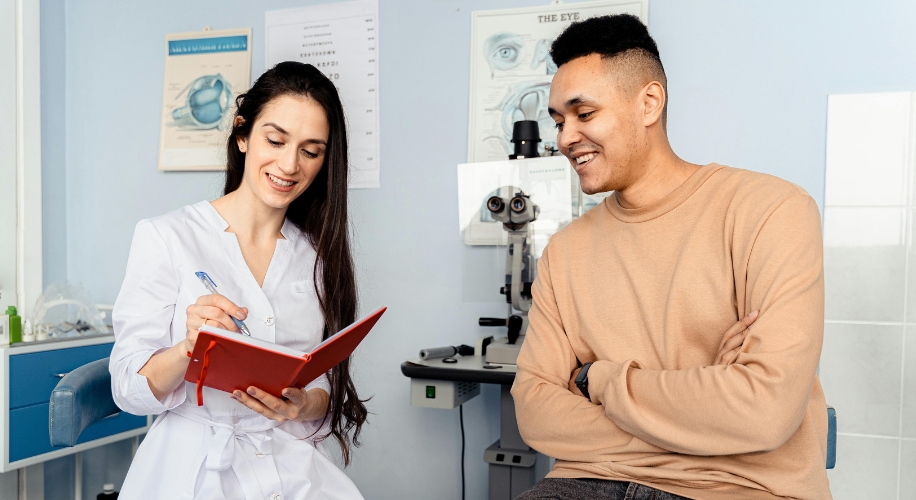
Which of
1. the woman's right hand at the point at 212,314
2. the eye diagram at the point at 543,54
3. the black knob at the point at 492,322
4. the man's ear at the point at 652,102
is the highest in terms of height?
the eye diagram at the point at 543,54

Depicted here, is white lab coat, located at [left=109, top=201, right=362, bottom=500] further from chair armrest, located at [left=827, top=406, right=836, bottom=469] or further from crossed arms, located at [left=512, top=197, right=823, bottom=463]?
chair armrest, located at [left=827, top=406, right=836, bottom=469]

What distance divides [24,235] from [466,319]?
5.93 ft

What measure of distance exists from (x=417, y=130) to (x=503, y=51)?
42cm

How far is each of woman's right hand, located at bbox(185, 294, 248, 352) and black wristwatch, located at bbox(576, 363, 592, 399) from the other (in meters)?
0.64

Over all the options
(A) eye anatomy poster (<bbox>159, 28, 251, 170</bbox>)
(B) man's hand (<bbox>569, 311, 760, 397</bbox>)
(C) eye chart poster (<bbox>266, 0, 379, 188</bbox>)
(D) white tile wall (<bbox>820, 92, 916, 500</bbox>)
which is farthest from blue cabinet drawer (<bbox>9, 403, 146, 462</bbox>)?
(D) white tile wall (<bbox>820, 92, 916, 500</bbox>)

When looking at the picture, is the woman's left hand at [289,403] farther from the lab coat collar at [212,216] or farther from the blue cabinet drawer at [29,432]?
the blue cabinet drawer at [29,432]

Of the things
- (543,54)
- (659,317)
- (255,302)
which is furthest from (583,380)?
(543,54)

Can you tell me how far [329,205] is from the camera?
1633mm

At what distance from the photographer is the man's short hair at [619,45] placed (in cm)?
144

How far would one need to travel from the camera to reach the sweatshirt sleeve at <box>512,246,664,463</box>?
131cm

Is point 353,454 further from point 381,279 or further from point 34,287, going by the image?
point 34,287

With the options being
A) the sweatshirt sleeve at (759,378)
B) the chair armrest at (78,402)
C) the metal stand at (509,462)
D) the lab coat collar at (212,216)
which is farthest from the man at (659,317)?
the chair armrest at (78,402)

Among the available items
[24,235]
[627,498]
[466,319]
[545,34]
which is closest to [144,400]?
[627,498]

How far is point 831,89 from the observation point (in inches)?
83.7
